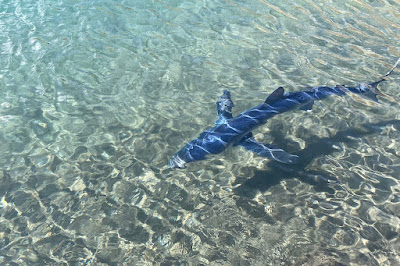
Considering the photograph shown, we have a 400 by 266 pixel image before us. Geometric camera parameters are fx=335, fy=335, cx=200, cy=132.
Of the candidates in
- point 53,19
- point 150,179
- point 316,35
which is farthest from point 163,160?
point 53,19

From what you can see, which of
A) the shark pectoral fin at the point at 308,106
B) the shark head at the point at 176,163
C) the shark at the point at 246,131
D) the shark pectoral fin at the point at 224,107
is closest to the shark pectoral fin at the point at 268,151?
the shark at the point at 246,131

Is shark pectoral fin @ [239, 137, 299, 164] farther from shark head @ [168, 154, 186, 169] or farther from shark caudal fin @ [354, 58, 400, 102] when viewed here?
shark caudal fin @ [354, 58, 400, 102]

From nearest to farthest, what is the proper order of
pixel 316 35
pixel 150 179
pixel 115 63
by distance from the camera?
pixel 150 179 → pixel 115 63 → pixel 316 35

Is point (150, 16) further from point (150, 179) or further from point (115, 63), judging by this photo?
point (150, 179)

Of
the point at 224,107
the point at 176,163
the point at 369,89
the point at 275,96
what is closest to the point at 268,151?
the point at 275,96

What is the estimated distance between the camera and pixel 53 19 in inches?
405

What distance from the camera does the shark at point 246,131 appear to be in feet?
18.6

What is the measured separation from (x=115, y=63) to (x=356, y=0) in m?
8.02

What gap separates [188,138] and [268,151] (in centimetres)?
159

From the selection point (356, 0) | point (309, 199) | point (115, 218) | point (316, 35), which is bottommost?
point (115, 218)

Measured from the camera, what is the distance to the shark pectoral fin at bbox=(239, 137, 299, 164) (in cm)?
546

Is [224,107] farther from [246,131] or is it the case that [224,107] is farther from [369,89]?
[369,89]

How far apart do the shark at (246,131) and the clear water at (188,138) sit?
0.31 metres

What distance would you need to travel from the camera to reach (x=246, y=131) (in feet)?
19.5
